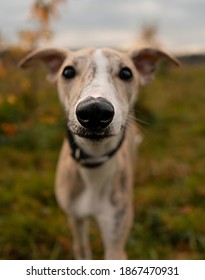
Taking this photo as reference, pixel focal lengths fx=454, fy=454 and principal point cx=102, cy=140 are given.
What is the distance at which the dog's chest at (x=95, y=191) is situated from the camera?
2973 millimetres

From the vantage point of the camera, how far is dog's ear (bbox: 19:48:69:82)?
9.84 feet

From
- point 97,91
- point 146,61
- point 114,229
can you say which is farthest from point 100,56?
point 114,229

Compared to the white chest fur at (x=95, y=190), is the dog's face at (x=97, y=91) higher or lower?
higher

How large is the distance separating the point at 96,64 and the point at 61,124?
3.64 metres

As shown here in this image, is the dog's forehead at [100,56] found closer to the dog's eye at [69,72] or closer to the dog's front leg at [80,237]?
the dog's eye at [69,72]

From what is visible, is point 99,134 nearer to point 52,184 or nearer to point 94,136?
point 94,136

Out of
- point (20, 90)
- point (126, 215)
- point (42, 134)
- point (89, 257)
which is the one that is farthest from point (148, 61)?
point (20, 90)

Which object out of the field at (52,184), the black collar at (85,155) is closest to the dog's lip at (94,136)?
the black collar at (85,155)

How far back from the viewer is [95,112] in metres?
2.08

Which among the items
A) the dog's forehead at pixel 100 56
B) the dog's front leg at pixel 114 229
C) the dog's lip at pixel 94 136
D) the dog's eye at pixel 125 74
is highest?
the dog's forehead at pixel 100 56

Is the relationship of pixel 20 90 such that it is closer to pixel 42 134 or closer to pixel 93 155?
pixel 42 134

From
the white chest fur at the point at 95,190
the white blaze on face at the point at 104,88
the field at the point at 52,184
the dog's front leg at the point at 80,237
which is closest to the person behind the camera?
the white blaze on face at the point at 104,88

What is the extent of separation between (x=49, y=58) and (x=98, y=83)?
1.01m

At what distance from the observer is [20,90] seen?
6277 millimetres
